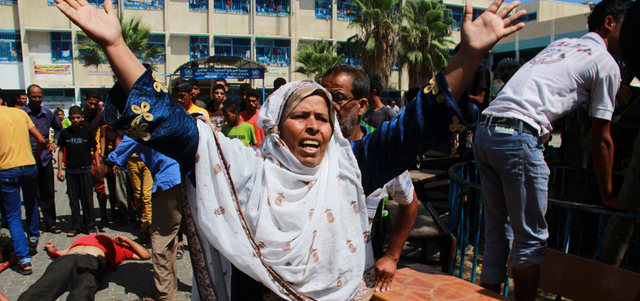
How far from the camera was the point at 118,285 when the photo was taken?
472 centimetres

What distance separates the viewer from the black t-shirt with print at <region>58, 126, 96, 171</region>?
6648 millimetres

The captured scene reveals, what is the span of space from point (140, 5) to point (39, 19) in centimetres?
636

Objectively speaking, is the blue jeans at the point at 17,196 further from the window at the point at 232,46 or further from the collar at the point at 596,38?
the window at the point at 232,46

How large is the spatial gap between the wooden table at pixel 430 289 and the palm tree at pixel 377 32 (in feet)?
89.2

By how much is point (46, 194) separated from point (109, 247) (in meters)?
2.97

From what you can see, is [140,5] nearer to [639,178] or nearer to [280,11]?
[280,11]

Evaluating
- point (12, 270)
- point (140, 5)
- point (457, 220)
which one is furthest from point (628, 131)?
point (140, 5)

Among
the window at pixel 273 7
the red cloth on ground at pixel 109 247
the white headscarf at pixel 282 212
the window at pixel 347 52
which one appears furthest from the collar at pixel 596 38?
the window at pixel 273 7

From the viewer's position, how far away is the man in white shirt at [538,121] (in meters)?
2.55

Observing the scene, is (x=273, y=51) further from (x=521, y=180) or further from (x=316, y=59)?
(x=521, y=180)

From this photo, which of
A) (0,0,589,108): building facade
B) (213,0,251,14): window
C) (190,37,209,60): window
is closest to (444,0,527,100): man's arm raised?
(0,0,589,108): building facade

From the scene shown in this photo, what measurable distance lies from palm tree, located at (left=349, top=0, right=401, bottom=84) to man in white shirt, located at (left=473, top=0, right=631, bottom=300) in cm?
2695

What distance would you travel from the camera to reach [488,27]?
5.12ft

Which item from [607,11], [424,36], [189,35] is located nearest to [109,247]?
[607,11]
